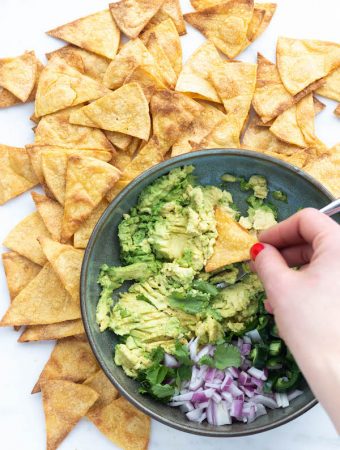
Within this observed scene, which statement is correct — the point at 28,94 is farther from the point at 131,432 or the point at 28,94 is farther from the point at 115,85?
the point at 131,432

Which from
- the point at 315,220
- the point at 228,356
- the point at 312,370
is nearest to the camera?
the point at 312,370

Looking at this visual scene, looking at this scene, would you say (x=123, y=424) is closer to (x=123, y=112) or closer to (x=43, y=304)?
(x=43, y=304)

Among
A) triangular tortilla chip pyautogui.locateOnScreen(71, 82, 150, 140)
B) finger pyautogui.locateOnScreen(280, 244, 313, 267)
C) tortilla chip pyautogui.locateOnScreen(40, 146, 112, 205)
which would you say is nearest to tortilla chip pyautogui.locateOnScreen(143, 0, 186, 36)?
triangular tortilla chip pyautogui.locateOnScreen(71, 82, 150, 140)

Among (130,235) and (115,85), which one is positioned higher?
(115,85)

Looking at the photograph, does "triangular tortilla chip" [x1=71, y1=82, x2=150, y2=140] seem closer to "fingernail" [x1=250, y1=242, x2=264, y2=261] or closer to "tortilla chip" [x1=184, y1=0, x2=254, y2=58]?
"tortilla chip" [x1=184, y1=0, x2=254, y2=58]

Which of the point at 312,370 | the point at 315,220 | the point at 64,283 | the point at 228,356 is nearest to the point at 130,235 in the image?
the point at 64,283

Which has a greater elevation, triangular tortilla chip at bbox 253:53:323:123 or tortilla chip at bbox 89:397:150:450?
triangular tortilla chip at bbox 253:53:323:123

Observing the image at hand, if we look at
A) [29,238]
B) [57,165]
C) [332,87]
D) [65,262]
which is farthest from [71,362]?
[332,87]
